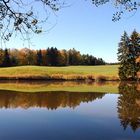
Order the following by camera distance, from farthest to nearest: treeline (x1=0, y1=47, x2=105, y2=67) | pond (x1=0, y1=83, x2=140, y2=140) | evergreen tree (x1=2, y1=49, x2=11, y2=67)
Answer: treeline (x1=0, y1=47, x2=105, y2=67) → evergreen tree (x1=2, y1=49, x2=11, y2=67) → pond (x1=0, y1=83, x2=140, y2=140)

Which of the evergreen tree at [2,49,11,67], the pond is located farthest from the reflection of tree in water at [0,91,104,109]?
the evergreen tree at [2,49,11,67]

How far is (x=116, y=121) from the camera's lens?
18.7 m

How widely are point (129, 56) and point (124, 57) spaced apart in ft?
3.38

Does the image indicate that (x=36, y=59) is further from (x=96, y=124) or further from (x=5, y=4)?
(x=5, y=4)

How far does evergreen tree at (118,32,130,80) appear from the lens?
211ft

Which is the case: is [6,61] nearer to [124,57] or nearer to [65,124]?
[124,57]

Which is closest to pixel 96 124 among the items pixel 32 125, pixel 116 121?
pixel 116 121

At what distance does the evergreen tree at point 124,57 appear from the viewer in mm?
64188

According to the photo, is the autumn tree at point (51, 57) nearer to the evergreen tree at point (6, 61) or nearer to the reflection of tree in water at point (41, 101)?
the evergreen tree at point (6, 61)

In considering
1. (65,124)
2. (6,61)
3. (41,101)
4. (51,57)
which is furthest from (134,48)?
(65,124)

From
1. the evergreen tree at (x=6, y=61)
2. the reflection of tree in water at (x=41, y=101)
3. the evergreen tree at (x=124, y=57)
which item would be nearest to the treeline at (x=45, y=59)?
the evergreen tree at (x=6, y=61)

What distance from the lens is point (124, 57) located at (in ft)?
224

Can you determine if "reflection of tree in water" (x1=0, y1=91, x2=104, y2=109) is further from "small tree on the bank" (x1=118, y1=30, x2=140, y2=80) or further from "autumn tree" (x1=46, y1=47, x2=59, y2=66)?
Answer: "autumn tree" (x1=46, y1=47, x2=59, y2=66)

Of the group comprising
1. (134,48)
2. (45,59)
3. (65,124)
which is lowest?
(65,124)
